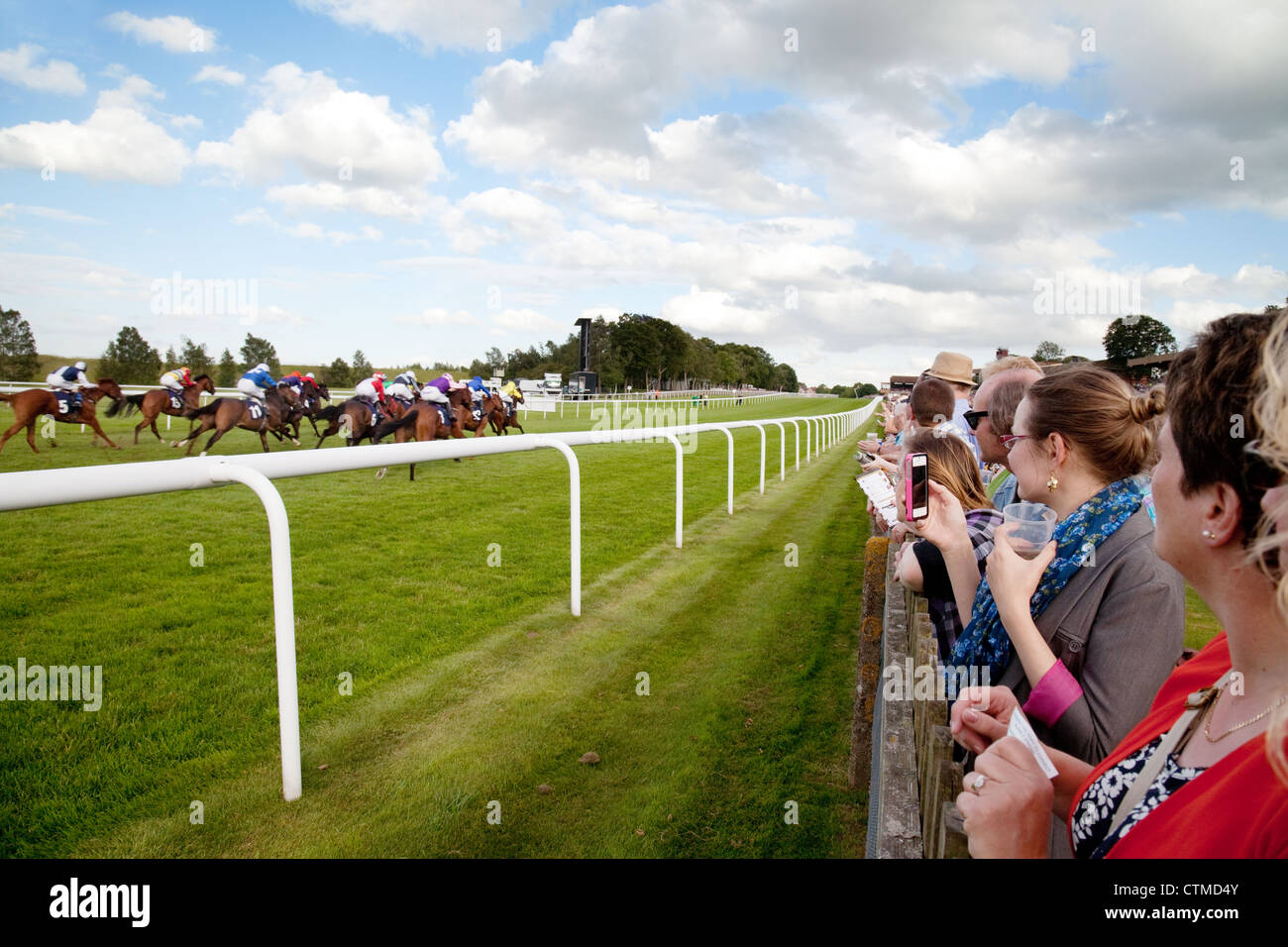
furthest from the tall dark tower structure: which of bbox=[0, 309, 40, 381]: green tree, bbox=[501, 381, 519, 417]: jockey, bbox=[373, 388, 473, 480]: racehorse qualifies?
bbox=[0, 309, 40, 381]: green tree

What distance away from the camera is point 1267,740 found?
2.27ft

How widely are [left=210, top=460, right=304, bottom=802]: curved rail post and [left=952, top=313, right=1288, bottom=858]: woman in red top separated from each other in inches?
83.6

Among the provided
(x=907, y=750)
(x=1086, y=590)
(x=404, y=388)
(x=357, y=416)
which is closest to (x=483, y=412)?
(x=404, y=388)

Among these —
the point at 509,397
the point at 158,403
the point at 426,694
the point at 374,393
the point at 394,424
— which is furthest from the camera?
the point at 509,397

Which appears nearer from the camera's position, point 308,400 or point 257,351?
point 308,400

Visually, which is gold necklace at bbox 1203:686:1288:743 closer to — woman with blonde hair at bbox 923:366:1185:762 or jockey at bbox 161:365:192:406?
woman with blonde hair at bbox 923:366:1185:762

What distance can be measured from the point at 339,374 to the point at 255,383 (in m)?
53.2

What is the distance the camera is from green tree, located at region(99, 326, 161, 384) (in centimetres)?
5028

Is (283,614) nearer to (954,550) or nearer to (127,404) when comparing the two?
(954,550)

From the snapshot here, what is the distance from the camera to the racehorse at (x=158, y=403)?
1530 cm

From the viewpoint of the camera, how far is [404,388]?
1446cm

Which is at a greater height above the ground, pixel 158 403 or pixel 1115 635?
pixel 158 403

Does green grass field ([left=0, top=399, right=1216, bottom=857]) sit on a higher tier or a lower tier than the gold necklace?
lower
